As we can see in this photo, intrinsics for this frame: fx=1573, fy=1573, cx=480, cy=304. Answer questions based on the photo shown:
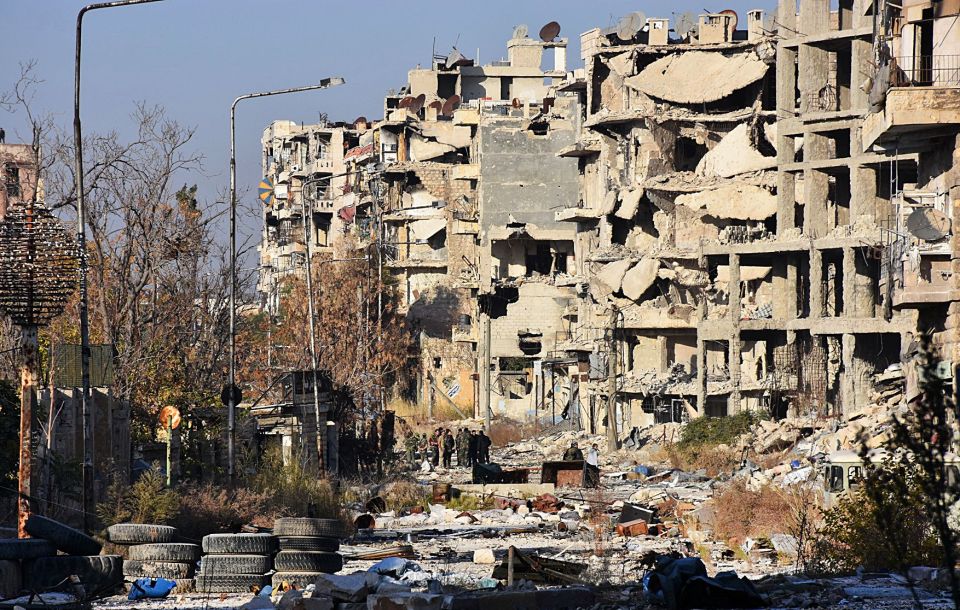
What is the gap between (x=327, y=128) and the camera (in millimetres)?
101812

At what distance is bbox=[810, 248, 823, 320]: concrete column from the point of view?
49188mm

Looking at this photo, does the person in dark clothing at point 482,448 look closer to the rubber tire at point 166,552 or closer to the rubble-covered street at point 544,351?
the rubble-covered street at point 544,351

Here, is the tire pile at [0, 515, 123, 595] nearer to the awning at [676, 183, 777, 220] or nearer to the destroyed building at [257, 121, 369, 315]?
the awning at [676, 183, 777, 220]

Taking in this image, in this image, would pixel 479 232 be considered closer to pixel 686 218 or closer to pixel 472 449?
pixel 686 218

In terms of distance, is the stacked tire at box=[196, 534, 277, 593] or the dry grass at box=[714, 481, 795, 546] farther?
the dry grass at box=[714, 481, 795, 546]

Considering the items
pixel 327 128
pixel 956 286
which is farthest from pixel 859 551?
pixel 327 128

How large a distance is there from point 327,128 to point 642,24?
141 feet

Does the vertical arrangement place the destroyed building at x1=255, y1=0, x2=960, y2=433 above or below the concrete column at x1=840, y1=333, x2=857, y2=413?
above

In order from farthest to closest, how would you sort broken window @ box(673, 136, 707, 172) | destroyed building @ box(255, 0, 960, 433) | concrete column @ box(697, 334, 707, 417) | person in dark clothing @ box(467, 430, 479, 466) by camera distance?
broken window @ box(673, 136, 707, 172) < concrete column @ box(697, 334, 707, 417) < person in dark clothing @ box(467, 430, 479, 466) < destroyed building @ box(255, 0, 960, 433)

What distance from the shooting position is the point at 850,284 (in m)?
47.8

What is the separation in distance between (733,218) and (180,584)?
39.5 meters

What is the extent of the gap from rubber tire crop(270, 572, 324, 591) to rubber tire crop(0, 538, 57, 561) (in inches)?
114

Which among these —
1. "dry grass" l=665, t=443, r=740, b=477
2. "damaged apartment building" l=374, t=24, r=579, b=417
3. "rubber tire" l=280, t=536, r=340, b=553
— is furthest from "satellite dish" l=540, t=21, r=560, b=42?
"rubber tire" l=280, t=536, r=340, b=553

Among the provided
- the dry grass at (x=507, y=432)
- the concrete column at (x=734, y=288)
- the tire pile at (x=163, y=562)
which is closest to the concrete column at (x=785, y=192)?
the concrete column at (x=734, y=288)
